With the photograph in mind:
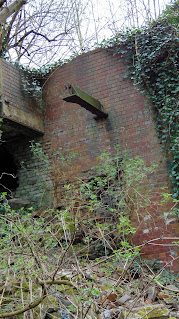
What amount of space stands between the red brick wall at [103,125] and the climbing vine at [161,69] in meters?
0.20

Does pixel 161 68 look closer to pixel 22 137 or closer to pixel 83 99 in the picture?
pixel 83 99

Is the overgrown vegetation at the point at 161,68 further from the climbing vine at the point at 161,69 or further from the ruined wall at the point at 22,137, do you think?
the ruined wall at the point at 22,137

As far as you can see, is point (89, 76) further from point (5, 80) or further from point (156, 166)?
point (156, 166)

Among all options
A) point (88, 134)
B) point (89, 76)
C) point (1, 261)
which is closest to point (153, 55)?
point (89, 76)

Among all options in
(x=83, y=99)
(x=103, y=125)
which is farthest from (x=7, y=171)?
(x=83, y=99)

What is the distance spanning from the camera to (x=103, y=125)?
6.71 m

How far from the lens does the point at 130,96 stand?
6.55 m

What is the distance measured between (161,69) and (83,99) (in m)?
1.60

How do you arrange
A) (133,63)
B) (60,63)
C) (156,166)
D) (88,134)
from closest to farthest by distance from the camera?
(156,166) → (133,63) → (88,134) → (60,63)

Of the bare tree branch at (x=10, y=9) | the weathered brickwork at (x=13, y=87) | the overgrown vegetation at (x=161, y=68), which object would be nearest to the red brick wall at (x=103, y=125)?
the overgrown vegetation at (x=161, y=68)

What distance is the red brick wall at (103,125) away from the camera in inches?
236

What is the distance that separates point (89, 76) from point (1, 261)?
15.0 ft

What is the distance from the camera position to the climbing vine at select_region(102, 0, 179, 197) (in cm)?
596

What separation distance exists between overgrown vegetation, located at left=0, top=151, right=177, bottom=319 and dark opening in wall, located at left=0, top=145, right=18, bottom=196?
0.85 meters
